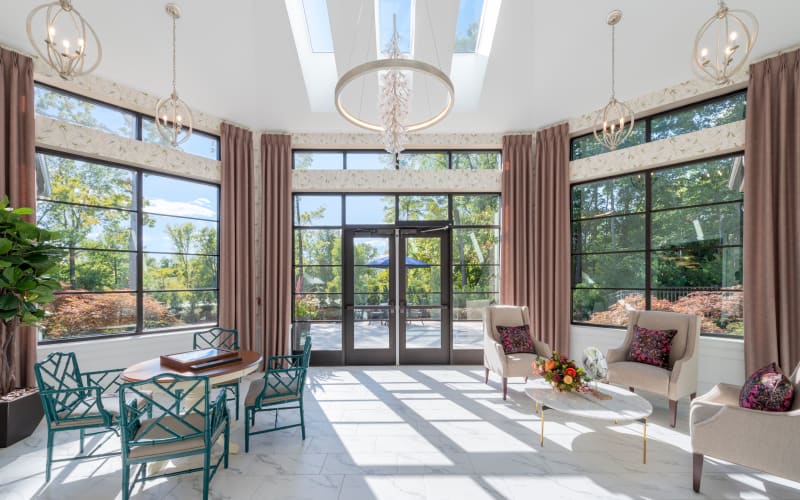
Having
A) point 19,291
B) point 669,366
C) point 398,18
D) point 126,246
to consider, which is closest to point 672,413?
point 669,366

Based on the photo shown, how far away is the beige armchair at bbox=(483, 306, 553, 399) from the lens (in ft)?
13.8

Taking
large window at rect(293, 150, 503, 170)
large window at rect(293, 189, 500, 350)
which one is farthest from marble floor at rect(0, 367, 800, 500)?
large window at rect(293, 150, 503, 170)

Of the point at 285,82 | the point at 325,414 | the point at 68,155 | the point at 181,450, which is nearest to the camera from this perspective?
the point at 181,450

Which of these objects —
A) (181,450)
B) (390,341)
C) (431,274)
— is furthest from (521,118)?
(181,450)

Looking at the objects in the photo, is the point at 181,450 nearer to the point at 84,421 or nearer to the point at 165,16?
the point at 84,421

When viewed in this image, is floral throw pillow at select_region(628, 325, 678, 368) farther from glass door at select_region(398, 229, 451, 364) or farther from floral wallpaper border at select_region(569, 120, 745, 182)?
glass door at select_region(398, 229, 451, 364)

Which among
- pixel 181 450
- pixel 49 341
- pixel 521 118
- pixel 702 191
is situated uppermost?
pixel 521 118

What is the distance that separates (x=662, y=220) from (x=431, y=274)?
328cm

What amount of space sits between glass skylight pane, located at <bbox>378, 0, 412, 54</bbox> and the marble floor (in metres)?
4.41

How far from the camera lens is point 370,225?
5.75m

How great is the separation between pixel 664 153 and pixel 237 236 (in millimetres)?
5995

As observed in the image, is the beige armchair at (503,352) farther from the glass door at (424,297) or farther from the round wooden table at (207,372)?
the round wooden table at (207,372)

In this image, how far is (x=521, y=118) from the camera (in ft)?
17.6

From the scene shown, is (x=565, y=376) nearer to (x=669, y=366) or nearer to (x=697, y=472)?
(x=697, y=472)
